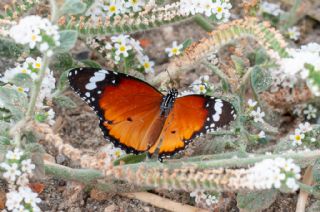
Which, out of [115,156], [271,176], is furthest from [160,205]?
Answer: [271,176]

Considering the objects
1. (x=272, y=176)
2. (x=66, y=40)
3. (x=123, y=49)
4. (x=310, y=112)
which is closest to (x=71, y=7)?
(x=66, y=40)

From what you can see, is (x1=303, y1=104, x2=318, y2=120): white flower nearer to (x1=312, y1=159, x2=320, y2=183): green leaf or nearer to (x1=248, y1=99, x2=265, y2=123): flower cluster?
(x1=248, y1=99, x2=265, y2=123): flower cluster

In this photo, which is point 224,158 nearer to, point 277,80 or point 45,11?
point 277,80

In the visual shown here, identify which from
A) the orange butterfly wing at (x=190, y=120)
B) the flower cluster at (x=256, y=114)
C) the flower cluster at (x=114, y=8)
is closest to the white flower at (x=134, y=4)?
the flower cluster at (x=114, y=8)

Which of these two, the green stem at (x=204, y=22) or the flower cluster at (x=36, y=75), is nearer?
the flower cluster at (x=36, y=75)

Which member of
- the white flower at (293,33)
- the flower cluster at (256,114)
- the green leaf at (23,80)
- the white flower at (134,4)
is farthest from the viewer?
the white flower at (293,33)

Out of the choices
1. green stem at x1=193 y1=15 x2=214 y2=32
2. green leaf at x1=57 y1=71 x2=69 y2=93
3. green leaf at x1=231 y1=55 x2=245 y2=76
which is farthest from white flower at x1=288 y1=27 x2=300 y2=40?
green leaf at x1=57 y1=71 x2=69 y2=93

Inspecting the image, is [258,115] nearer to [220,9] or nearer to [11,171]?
[220,9]

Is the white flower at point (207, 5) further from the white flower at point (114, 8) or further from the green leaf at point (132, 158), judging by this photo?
the green leaf at point (132, 158)
